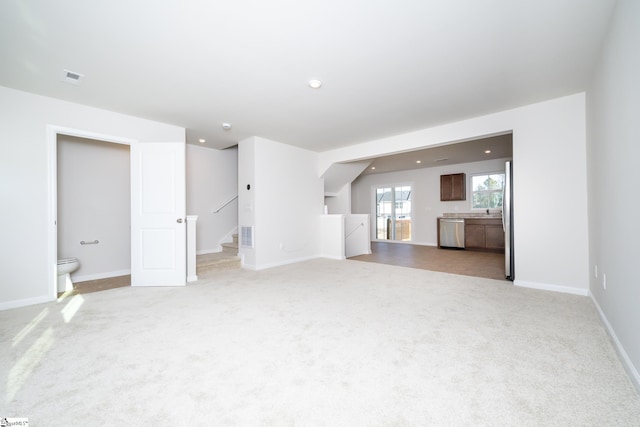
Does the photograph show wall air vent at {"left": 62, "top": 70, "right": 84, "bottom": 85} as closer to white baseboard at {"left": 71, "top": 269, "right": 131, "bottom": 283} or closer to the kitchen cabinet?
white baseboard at {"left": 71, "top": 269, "right": 131, "bottom": 283}

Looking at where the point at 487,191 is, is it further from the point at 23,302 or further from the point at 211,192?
the point at 23,302

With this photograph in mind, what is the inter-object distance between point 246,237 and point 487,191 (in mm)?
6671

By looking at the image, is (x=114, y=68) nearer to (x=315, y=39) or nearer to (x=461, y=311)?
(x=315, y=39)

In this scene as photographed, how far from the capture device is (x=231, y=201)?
618 cm

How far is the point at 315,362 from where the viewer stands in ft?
6.06

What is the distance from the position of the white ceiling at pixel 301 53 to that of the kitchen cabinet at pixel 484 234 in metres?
4.12

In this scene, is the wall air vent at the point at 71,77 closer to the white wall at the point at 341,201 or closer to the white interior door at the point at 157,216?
the white interior door at the point at 157,216

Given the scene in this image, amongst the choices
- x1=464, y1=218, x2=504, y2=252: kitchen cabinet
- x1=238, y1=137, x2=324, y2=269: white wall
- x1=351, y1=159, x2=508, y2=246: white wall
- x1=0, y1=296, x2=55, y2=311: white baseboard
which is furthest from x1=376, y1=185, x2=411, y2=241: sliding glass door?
x1=0, y1=296, x2=55, y2=311: white baseboard

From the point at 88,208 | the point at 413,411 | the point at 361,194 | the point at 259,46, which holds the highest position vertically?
the point at 259,46

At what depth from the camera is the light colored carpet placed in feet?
4.53

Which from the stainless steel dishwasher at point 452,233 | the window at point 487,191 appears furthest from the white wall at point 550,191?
the window at point 487,191

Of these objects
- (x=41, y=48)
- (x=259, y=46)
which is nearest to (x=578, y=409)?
(x=259, y=46)

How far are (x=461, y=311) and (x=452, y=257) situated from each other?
12.3ft

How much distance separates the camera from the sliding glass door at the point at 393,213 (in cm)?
910
